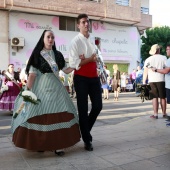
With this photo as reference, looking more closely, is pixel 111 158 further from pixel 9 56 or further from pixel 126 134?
pixel 9 56

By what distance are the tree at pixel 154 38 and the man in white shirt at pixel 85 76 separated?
32.3 metres

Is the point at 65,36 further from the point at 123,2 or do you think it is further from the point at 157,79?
the point at 157,79

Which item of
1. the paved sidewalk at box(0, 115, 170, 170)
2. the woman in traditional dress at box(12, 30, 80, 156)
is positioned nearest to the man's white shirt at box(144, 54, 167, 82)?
the paved sidewalk at box(0, 115, 170, 170)

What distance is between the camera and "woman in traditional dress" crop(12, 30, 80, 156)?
3.92 metres

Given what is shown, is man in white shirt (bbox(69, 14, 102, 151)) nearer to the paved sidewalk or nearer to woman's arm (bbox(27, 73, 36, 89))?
the paved sidewalk

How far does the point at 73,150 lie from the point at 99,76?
1.21m

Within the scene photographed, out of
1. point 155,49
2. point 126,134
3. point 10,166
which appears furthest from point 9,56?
point 10,166

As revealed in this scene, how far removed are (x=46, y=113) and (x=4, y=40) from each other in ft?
54.5

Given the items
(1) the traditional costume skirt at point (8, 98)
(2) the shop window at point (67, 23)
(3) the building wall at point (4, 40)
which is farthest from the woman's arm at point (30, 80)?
(2) the shop window at point (67, 23)

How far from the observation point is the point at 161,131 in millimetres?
5852

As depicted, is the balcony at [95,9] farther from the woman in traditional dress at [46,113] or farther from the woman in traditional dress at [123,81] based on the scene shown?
the woman in traditional dress at [46,113]

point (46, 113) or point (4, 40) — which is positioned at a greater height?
point (4, 40)

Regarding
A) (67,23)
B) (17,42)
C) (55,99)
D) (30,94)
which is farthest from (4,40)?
(30,94)

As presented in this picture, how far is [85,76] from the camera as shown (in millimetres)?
4328
